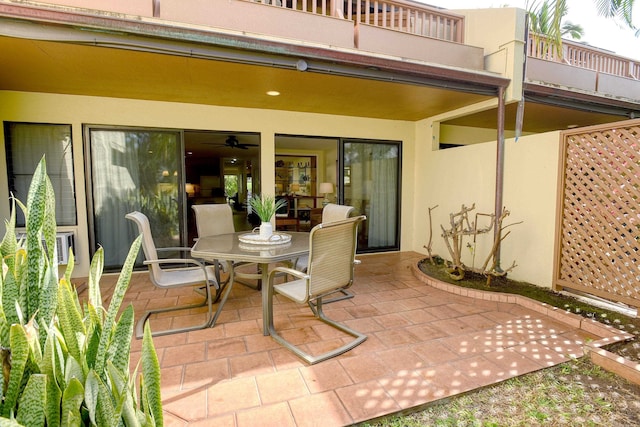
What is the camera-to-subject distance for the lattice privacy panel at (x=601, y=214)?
115 inches

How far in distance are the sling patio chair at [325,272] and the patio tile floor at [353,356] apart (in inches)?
2.8

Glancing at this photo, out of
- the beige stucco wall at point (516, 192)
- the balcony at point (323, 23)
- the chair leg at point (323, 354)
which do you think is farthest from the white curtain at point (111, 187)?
the beige stucco wall at point (516, 192)

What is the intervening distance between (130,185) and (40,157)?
103 cm

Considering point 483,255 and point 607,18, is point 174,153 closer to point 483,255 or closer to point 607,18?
point 483,255

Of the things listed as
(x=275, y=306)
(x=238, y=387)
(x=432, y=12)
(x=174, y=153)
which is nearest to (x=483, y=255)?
(x=275, y=306)

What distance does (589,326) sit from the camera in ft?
8.79

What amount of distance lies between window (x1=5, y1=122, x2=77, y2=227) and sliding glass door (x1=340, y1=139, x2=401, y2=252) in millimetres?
3819

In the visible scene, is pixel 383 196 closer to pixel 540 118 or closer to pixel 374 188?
pixel 374 188

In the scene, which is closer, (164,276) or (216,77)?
(164,276)

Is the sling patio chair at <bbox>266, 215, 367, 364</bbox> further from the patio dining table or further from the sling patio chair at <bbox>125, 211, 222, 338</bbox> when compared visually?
the sling patio chair at <bbox>125, 211, 222, 338</bbox>

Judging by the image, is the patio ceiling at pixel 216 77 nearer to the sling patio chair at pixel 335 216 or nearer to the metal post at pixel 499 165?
the metal post at pixel 499 165

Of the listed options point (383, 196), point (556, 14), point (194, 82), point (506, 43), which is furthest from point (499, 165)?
point (194, 82)

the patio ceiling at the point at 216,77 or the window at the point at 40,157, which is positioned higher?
the patio ceiling at the point at 216,77

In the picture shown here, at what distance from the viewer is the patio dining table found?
2.50m
